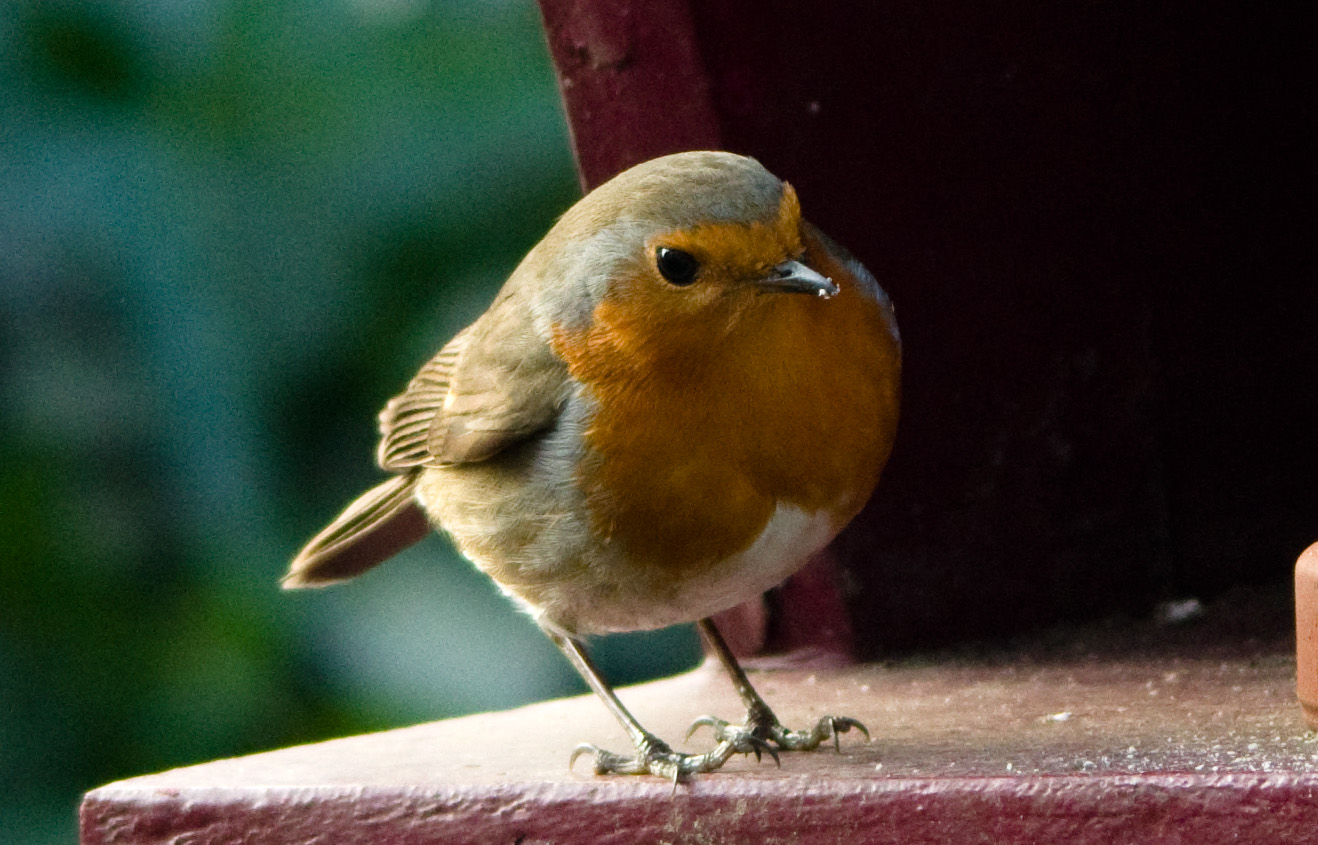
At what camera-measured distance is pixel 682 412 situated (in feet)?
6.59

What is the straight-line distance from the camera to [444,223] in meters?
3.43

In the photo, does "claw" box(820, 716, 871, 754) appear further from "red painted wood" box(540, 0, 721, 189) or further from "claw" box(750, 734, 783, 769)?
"red painted wood" box(540, 0, 721, 189)

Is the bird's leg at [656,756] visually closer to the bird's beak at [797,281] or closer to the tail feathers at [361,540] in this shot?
the bird's beak at [797,281]

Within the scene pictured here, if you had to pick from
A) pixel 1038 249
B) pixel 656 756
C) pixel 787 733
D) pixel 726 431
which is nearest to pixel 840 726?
pixel 787 733

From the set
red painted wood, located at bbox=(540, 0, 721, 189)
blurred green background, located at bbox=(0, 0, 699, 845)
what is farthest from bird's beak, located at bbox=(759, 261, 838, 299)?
blurred green background, located at bbox=(0, 0, 699, 845)

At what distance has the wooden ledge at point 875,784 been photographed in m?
1.63

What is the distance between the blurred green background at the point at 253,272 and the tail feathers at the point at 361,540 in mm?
438

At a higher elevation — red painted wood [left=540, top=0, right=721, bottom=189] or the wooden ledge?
red painted wood [left=540, top=0, right=721, bottom=189]

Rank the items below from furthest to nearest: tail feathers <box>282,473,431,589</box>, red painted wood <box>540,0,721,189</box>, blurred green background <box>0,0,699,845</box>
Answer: blurred green background <box>0,0,699,845</box> → tail feathers <box>282,473,431,589</box> → red painted wood <box>540,0,721,189</box>

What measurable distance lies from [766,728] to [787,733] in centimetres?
3

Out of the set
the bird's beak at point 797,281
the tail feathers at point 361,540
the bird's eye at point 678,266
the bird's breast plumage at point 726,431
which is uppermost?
the bird's eye at point 678,266

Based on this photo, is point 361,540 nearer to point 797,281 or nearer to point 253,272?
point 253,272

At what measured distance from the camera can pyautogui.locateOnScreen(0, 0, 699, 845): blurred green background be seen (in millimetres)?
3271

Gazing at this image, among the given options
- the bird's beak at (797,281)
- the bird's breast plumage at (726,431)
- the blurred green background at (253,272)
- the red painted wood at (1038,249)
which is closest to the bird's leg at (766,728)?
the bird's breast plumage at (726,431)
